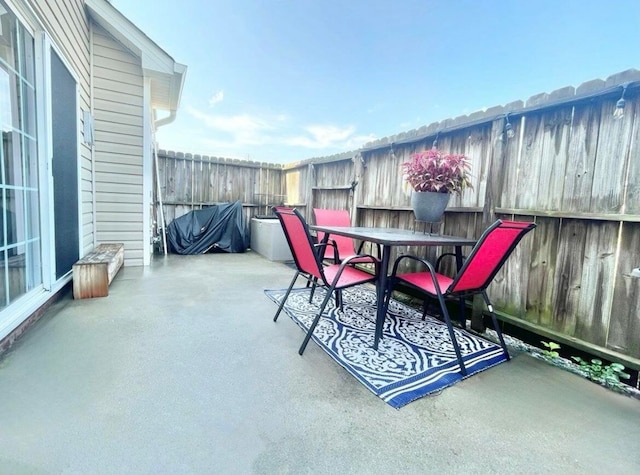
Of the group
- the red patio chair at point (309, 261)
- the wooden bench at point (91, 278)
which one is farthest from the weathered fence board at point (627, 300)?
the wooden bench at point (91, 278)

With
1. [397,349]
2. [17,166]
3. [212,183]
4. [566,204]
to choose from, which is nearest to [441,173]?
[566,204]

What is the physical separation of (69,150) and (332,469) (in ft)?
11.7

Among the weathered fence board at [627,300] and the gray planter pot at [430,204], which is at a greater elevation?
the gray planter pot at [430,204]

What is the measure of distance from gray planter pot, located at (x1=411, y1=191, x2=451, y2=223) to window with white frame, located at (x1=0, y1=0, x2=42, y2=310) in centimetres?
298

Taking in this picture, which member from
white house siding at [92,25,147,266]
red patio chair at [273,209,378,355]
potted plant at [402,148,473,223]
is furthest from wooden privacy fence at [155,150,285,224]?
potted plant at [402,148,473,223]

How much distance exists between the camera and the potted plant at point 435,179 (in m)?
2.48

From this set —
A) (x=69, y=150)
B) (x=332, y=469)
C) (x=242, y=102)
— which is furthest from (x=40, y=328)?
(x=242, y=102)

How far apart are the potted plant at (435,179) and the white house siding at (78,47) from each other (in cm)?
310

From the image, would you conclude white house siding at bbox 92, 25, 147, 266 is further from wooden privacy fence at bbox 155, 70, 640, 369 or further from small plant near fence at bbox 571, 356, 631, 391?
small plant near fence at bbox 571, 356, 631, 391

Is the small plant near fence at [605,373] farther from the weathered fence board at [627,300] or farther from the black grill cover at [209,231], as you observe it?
the black grill cover at [209,231]

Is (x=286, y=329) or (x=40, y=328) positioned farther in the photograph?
(x=286, y=329)

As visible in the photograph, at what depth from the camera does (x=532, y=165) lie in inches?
90.7

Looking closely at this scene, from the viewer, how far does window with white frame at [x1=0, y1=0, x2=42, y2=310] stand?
194 centimetres

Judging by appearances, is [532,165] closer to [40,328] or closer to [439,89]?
[40,328]
